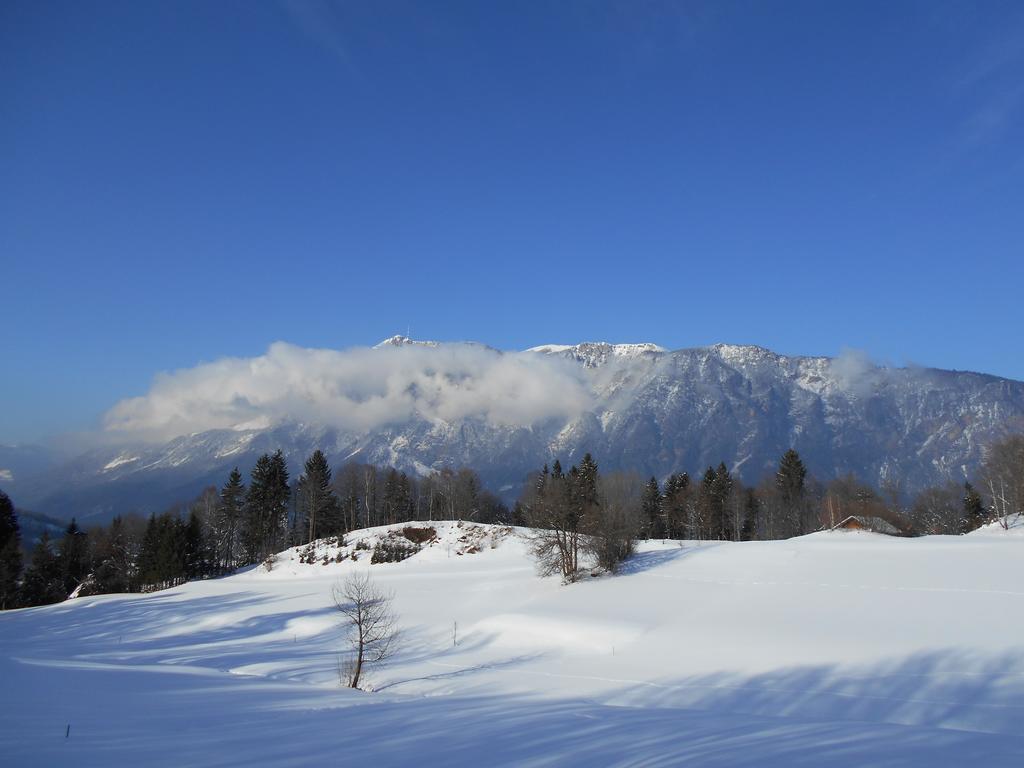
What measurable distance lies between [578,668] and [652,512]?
72.7m

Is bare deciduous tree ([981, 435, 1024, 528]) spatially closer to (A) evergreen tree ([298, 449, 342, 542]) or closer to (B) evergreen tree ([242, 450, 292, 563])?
(A) evergreen tree ([298, 449, 342, 542])

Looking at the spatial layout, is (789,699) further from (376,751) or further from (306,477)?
(306,477)

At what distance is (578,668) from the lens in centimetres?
2878

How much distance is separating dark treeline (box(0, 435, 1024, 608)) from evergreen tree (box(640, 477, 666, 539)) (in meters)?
0.19

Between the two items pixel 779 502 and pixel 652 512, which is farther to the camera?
pixel 779 502

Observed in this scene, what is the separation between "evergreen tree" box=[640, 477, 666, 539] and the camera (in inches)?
3760

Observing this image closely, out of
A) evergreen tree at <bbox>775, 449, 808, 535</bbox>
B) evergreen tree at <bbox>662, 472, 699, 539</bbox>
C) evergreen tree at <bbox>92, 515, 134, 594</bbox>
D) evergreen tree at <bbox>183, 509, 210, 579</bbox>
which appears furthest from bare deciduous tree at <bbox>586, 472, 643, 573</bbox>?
evergreen tree at <bbox>92, 515, 134, 594</bbox>

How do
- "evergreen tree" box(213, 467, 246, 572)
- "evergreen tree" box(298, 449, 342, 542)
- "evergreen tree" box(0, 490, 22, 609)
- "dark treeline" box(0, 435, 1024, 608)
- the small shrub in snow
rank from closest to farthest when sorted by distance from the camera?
"evergreen tree" box(0, 490, 22, 609) < the small shrub in snow < "dark treeline" box(0, 435, 1024, 608) < "evergreen tree" box(298, 449, 342, 542) < "evergreen tree" box(213, 467, 246, 572)

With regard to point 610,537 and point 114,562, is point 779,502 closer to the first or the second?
point 610,537

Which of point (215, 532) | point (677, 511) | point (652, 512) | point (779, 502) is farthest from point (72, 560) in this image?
point (779, 502)

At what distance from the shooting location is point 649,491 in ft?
330

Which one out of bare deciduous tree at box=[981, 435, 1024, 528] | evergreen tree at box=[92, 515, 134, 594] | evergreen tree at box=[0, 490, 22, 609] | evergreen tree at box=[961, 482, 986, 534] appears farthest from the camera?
evergreen tree at box=[961, 482, 986, 534]

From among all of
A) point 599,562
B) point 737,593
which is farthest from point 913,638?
point 599,562

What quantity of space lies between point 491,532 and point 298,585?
2416 centimetres
